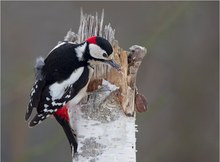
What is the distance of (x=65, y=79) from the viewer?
8.23ft

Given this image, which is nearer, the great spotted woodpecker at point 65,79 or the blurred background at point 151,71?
the great spotted woodpecker at point 65,79

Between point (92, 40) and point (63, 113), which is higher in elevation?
point (92, 40)

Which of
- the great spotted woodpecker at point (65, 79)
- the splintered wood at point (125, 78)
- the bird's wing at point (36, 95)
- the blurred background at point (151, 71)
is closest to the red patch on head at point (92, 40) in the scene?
the great spotted woodpecker at point (65, 79)

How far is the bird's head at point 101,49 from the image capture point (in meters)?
2.48

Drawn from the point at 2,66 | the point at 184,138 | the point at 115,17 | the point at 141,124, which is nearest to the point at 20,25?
the point at 2,66

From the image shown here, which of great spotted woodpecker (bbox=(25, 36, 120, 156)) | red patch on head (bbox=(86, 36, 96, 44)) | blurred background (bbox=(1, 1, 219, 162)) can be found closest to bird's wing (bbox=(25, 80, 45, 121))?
great spotted woodpecker (bbox=(25, 36, 120, 156))

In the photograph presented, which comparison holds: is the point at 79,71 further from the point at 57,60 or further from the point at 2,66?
the point at 2,66

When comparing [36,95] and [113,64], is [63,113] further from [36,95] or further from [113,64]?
[113,64]

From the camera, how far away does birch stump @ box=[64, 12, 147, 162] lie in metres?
2.46

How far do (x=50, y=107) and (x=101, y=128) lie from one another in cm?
19

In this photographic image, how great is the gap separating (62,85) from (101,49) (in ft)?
0.62

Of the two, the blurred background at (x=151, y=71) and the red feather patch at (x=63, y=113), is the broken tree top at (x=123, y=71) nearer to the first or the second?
the red feather patch at (x=63, y=113)

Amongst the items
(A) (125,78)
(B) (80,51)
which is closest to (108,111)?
(A) (125,78)

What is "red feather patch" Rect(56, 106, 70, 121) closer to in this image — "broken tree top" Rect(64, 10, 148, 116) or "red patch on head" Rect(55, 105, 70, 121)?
"red patch on head" Rect(55, 105, 70, 121)
